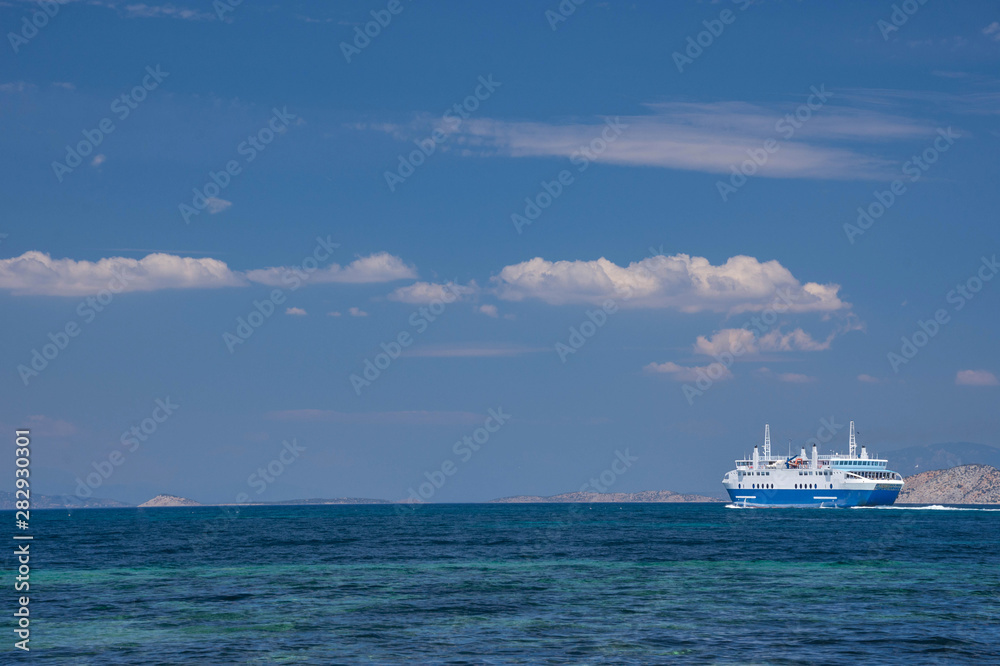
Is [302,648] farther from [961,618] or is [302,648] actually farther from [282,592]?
[961,618]

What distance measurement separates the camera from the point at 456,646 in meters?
35.2

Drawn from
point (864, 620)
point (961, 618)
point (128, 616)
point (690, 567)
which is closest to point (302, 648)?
point (128, 616)

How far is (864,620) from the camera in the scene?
40.6m

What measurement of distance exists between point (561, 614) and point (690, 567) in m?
26.3

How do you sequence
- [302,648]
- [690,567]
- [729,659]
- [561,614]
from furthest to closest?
[690,567] → [561,614] → [302,648] → [729,659]

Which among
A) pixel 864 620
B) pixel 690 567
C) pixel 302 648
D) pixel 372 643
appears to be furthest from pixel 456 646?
pixel 690 567

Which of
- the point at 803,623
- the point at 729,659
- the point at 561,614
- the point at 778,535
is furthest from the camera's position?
the point at 778,535

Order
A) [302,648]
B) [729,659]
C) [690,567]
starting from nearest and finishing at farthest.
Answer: [729,659] < [302,648] < [690,567]

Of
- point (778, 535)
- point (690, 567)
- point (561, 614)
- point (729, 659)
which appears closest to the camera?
point (729, 659)

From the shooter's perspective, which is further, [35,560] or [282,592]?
[35,560]

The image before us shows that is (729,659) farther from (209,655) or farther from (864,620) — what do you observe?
(209,655)

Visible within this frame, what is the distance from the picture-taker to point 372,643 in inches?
1416

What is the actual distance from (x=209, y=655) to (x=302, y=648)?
339 cm

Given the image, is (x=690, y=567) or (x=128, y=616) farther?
(x=690, y=567)
